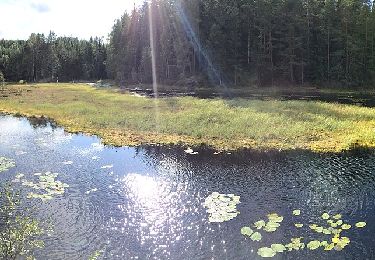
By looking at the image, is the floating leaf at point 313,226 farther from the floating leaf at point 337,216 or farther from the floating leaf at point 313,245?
the floating leaf at point 337,216

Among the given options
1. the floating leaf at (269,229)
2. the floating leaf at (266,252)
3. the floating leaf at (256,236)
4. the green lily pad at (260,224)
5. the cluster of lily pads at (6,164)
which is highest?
the cluster of lily pads at (6,164)

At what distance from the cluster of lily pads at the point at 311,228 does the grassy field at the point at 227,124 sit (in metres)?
16.3

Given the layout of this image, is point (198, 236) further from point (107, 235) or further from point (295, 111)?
point (295, 111)

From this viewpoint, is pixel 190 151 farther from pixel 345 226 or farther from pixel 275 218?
pixel 345 226

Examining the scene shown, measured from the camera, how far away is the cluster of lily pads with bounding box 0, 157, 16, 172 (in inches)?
1281

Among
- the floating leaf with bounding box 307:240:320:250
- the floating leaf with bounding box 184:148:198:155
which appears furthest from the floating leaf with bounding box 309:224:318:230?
the floating leaf with bounding box 184:148:198:155

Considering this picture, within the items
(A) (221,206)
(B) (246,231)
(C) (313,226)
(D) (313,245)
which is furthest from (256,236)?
(A) (221,206)

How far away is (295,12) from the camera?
324ft

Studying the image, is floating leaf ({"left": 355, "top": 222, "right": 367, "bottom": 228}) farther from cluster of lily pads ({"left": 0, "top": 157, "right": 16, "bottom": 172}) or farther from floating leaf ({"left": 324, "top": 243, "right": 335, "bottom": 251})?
cluster of lily pads ({"left": 0, "top": 157, "right": 16, "bottom": 172})

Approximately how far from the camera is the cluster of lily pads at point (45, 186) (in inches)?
1035

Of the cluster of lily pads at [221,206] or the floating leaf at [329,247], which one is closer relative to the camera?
the floating leaf at [329,247]

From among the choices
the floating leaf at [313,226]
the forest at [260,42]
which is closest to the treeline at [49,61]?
the forest at [260,42]

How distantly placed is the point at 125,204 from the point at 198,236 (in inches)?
259

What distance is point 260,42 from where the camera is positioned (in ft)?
327
